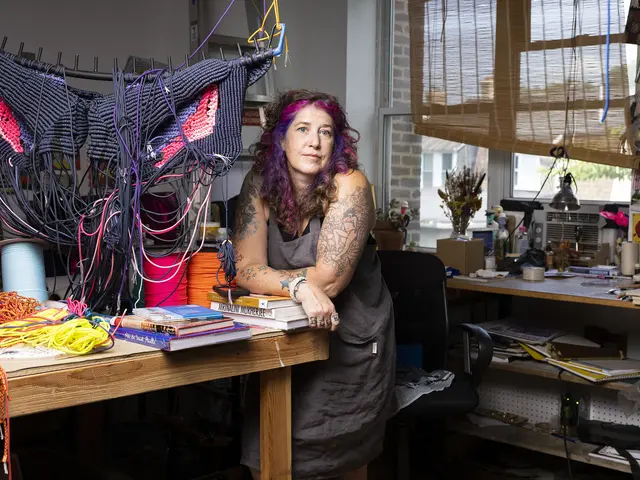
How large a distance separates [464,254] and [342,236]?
5.27ft

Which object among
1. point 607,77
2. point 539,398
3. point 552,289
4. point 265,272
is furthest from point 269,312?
point 607,77

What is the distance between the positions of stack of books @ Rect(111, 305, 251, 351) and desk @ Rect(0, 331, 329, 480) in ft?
0.11

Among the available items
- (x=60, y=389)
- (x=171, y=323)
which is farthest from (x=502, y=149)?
(x=60, y=389)

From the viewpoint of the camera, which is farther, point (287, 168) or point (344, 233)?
point (287, 168)

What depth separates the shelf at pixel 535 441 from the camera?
301cm

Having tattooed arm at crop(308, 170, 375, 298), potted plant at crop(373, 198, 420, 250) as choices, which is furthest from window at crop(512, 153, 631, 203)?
tattooed arm at crop(308, 170, 375, 298)

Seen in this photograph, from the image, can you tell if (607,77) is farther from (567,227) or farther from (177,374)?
(177,374)

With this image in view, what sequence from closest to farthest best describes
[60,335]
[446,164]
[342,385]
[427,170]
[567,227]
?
[60,335], [342,385], [567,227], [446,164], [427,170]

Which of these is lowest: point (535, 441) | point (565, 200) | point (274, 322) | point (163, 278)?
point (535, 441)

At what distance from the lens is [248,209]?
228cm

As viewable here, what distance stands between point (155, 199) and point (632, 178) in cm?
242

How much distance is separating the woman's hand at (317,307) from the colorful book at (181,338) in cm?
21

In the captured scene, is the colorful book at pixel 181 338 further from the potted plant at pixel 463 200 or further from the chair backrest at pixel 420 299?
the potted plant at pixel 463 200

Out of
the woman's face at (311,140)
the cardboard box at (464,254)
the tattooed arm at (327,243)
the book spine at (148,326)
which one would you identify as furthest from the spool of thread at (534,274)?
the book spine at (148,326)
